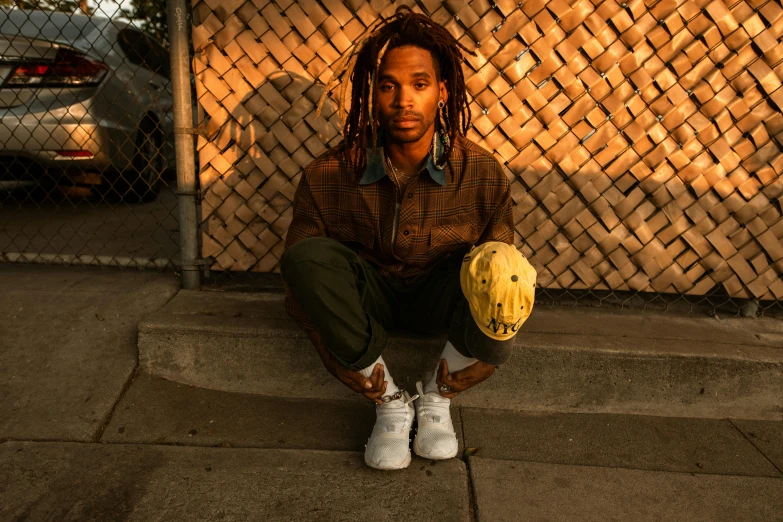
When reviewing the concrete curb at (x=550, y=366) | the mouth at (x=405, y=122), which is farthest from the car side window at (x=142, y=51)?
the mouth at (x=405, y=122)

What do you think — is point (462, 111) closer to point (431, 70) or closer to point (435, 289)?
point (431, 70)

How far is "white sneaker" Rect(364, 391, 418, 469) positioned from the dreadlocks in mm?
827

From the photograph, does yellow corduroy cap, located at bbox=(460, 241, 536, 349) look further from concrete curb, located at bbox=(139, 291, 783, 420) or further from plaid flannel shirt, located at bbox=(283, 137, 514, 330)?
concrete curb, located at bbox=(139, 291, 783, 420)

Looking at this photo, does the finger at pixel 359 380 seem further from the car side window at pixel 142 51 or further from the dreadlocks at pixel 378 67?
the car side window at pixel 142 51

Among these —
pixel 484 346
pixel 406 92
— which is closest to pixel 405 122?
pixel 406 92

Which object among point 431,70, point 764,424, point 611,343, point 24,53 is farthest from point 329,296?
point 24,53

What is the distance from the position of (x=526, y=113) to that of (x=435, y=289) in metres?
0.86

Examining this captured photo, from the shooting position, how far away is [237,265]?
249 cm

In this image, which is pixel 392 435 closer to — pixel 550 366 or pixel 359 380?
pixel 359 380

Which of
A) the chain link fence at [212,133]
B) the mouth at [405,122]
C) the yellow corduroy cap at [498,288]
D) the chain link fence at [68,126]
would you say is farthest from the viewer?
the chain link fence at [68,126]

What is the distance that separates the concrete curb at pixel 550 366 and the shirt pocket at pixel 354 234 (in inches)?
17.1

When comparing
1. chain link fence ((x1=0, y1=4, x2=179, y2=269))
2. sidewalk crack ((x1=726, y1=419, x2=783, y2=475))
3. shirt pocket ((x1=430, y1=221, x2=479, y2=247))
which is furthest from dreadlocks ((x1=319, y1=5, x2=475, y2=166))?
sidewalk crack ((x1=726, y1=419, x2=783, y2=475))

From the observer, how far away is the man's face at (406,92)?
174 centimetres

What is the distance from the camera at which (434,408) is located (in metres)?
1.89
